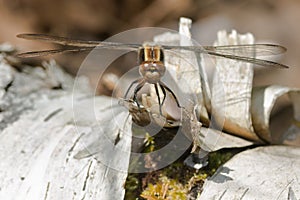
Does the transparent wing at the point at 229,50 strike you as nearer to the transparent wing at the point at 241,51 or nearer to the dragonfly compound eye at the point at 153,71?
the transparent wing at the point at 241,51

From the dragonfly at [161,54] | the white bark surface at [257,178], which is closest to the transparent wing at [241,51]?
the dragonfly at [161,54]

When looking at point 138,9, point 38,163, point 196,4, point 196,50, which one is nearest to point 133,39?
point 138,9

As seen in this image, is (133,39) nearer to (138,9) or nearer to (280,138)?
(138,9)

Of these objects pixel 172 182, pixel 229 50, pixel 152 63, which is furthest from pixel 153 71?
pixel 172 182

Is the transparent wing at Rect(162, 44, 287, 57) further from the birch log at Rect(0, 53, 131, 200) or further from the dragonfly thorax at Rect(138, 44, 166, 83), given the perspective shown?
the birch log at Rect(0, 53, 131, 200)

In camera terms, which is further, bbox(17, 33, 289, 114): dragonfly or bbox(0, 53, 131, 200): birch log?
bbox(17, 33, 289, 114): dragonfly

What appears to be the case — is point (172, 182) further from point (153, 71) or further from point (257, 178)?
point (153, 71)

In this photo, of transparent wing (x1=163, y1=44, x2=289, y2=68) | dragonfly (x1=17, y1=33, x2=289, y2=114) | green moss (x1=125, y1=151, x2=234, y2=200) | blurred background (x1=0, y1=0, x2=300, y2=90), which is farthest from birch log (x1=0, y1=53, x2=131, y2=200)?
blurred background (x1=0, y1=0, x2=300, y2=90)
